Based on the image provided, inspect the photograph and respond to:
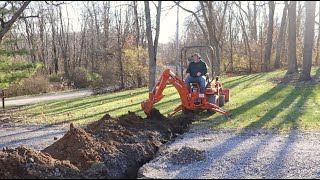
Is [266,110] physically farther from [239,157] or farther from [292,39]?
[292,39]

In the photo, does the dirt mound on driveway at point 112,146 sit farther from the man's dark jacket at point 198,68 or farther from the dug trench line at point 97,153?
the man's dark jacket at point 198,68

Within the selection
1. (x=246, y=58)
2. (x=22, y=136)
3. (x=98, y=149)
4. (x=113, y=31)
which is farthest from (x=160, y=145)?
(x=113, y=31)

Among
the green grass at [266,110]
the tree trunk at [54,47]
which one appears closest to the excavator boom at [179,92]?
the green grass at [266,110]

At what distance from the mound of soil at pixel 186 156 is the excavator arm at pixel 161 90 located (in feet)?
10.3

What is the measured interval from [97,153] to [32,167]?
124 cm

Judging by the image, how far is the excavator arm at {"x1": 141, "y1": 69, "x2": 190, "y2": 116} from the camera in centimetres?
991

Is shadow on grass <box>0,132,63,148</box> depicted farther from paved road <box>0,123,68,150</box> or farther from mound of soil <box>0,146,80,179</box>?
mound of soil <box>0,146,80,179</box>

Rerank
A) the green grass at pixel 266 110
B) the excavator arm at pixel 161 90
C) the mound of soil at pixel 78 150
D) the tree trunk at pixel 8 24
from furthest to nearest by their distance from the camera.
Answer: the tree trunk at pixel 8 24 → the green grass at pixel 266 110 → the excavator arm at pixel 161 90 → the mound of soil at pixel 78 150

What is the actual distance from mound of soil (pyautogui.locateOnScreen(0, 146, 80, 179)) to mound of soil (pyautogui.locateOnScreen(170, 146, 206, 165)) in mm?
1846

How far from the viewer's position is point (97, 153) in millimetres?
6363

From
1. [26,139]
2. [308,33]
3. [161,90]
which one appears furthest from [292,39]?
[26,139]

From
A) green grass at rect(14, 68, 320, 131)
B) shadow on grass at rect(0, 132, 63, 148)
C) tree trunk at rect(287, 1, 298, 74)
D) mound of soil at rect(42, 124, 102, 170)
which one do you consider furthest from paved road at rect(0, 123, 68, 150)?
tree trunk at rect(287, 1, 298, 74)

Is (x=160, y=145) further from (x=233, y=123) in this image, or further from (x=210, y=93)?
(x=210, y=93)

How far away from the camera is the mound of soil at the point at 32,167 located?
5.26 m
